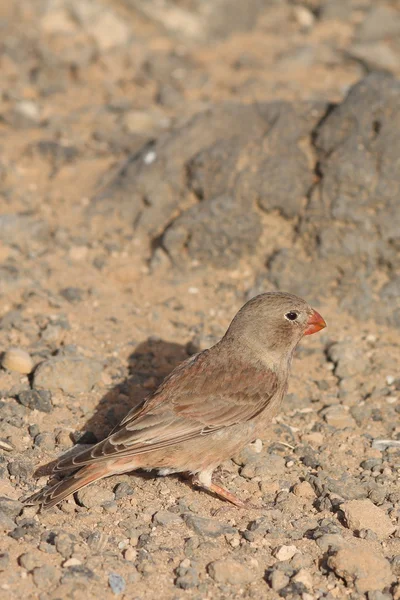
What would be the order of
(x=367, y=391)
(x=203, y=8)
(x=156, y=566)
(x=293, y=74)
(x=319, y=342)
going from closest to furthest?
(x=156, y=566), (x=367, y=391), (x=319, y=342), (x=293, y=74), (x=203, y=8)

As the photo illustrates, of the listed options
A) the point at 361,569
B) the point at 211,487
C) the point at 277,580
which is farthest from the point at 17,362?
the point at 361,569

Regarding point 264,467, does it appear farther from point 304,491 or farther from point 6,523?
point 6,523

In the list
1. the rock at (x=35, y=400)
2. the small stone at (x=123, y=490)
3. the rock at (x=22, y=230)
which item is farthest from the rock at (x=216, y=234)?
the small stone at (x=123, y=490)

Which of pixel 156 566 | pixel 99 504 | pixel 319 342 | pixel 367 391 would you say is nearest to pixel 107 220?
pixel 319 342

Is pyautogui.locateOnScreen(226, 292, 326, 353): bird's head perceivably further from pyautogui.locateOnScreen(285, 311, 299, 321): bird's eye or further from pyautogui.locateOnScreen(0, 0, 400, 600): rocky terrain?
pyautogui.locateOnScreen(0, 0, 400, 600): rocky terrain

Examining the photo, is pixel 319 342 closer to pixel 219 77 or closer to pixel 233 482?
pixel 233 482

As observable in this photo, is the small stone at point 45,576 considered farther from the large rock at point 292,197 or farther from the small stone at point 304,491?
the large rock at point 292,197
